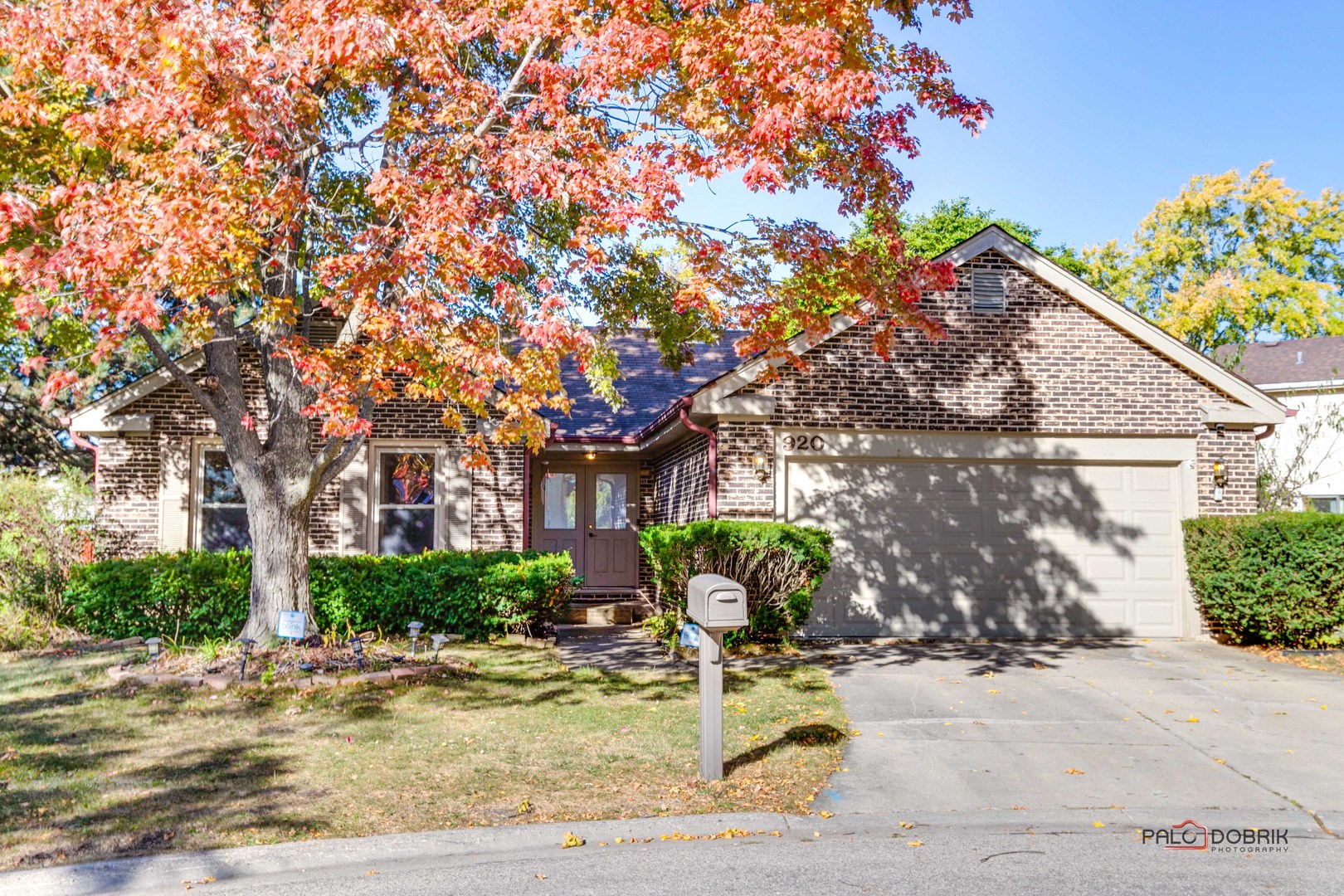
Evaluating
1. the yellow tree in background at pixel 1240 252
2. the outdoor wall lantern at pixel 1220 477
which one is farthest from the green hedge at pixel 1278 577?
the yellow tree in background at pixel 1240 252

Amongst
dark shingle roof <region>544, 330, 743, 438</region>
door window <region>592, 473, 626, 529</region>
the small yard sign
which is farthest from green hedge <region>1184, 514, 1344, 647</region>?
the small yard sign

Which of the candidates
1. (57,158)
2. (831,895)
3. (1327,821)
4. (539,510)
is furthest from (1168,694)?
(57,158)

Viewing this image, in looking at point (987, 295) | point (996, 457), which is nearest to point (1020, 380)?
point (996, 457)

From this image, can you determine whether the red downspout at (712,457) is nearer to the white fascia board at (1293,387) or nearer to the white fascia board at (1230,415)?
the white fascia board at (1230,415)

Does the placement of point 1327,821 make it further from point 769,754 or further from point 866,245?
point 866,245

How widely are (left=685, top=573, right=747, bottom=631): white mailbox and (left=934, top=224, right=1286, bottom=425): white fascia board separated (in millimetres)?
8273

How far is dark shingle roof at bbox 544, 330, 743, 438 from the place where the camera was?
16.4 m

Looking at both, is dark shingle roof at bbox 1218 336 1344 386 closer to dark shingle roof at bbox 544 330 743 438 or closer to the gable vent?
dark shingle roof at bbox 544 330 743 438

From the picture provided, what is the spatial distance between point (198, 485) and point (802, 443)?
8661 mm

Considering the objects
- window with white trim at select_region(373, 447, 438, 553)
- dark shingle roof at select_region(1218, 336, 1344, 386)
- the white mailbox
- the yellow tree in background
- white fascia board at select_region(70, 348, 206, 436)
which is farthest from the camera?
the yellow tree in background

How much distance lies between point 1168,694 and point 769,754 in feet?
14.7

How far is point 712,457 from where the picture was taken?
1302cm
